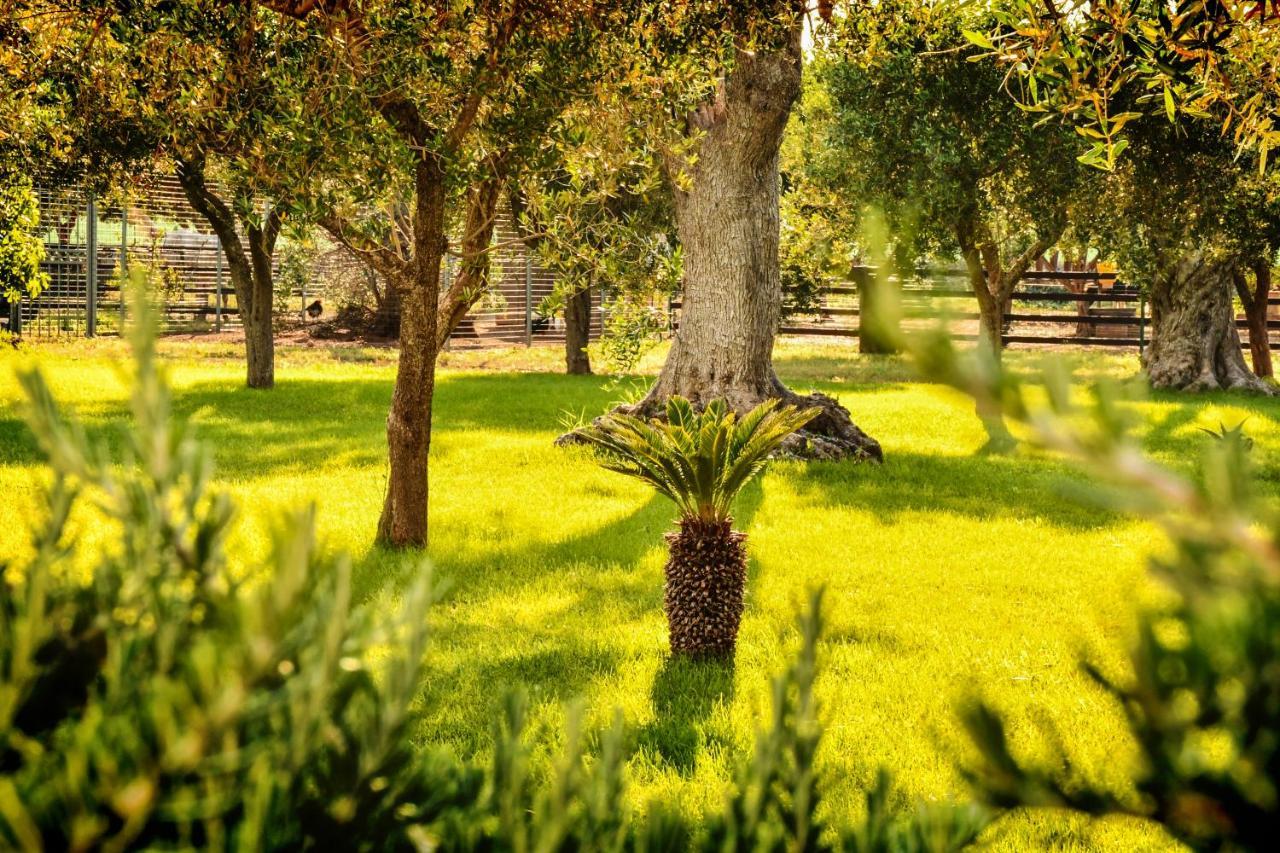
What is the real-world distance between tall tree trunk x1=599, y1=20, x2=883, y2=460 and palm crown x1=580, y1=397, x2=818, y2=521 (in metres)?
7.17

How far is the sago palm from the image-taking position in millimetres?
6602

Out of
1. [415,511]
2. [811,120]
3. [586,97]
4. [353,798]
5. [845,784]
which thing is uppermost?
[811,120]

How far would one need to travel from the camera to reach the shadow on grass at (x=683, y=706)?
5531mm

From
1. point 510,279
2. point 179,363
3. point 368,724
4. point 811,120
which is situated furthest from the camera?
point 510,279

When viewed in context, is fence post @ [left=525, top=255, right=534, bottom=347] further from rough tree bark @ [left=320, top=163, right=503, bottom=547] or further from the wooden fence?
rough tree bark @ [left=320, top=163, right=503, bottom=547]

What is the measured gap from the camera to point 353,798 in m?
1.06

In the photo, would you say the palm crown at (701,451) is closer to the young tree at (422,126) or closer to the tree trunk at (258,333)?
the young tree at (422,126)

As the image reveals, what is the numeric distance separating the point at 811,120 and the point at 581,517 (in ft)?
64.2

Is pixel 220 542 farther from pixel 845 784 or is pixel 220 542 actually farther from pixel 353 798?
pixel 845 784

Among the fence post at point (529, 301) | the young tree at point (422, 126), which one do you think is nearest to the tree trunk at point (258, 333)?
the young tree at point (422, 126)

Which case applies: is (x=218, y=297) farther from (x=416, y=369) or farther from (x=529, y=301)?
(x=416, y=369)

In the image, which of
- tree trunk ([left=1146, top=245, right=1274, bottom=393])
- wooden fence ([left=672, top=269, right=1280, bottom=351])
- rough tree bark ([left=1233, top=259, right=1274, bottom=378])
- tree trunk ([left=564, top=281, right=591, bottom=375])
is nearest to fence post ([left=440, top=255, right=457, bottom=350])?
tree trunk ([left=564, top=281, right=591, bottom=375])

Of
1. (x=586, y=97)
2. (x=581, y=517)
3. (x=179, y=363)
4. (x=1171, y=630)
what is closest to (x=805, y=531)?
(x=581, y=517)

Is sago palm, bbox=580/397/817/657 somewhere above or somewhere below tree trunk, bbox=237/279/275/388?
below
